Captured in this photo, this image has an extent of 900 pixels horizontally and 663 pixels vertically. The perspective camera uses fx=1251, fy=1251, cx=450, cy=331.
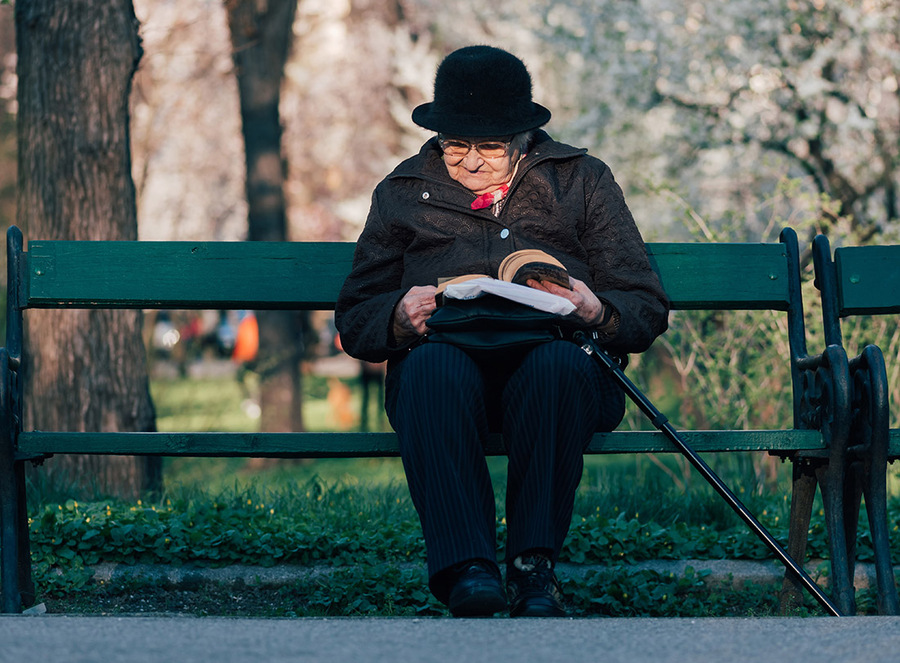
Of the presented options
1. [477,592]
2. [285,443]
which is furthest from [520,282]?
[477,592]

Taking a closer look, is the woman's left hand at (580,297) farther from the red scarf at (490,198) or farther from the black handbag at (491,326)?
the red scarf at (490,198)

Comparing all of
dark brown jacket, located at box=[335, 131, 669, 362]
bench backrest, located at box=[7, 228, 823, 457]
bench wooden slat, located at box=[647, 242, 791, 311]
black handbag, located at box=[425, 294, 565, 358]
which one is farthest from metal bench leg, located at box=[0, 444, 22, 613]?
bench wooden slat, located at box=[647, 242, 791, 311]

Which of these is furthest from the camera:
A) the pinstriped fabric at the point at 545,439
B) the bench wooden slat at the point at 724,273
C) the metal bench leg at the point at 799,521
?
the bench wooden slat at the point at 724,273

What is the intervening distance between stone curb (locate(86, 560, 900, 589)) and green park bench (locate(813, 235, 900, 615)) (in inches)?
16.5

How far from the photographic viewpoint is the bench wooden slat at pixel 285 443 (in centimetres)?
334

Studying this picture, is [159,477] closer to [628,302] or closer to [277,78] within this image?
[628,302]

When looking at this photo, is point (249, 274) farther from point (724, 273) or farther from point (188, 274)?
point (724, 273)

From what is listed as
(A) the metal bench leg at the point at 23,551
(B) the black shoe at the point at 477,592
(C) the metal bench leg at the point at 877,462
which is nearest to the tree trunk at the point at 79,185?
(A) the metal bench leg at the point at 23,551

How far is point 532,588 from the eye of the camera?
2.89 metres

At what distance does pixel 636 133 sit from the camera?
12359 mm

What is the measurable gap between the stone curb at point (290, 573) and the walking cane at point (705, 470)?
582 mm

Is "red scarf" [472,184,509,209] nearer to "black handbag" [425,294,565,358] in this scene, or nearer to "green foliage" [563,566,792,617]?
"black handbag" [425,294,565,358]

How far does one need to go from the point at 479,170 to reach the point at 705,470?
1.05 metres

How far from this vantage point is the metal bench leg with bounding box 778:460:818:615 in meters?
3.61
